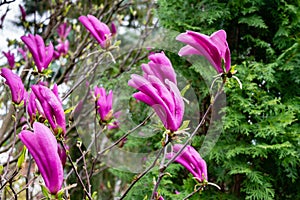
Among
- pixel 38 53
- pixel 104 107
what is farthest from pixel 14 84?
pixel 104 107

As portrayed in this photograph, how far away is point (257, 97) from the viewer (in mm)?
1786

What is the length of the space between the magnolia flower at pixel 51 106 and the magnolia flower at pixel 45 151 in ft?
0.44

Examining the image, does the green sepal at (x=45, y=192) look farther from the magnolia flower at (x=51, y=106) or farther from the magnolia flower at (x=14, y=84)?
the magnolia flower at (x=14, y=84)

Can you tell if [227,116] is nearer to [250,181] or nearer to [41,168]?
[250,181]

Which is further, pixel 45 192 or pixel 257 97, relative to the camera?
pixel 257 97

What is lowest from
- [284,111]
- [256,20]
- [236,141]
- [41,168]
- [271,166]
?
[271,166]

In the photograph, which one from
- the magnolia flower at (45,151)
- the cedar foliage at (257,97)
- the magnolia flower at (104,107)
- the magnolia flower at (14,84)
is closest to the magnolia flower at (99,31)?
the magnolia flower at (104,107)

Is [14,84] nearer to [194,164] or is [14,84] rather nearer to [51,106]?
[51,106]

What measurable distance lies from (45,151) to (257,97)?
139cm

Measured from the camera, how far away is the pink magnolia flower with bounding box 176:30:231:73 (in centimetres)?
70

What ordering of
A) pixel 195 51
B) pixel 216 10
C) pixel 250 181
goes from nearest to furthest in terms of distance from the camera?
pixel 195 51
pixel 250 181
pixel 216 10

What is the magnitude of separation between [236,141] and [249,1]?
27.2 inches

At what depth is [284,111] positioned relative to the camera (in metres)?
1.72

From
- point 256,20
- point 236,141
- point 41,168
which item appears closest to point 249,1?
point 256,20
